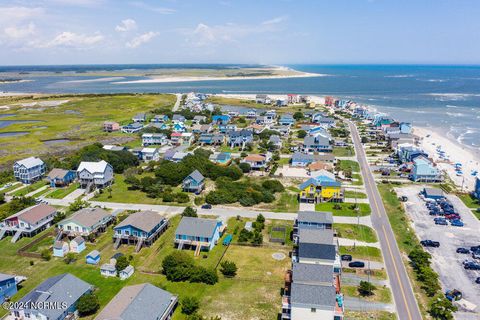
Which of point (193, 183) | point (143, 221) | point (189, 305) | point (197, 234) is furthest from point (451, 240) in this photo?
point (143, 221)

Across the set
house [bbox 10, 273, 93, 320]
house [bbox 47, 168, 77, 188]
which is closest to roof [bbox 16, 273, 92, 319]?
house [bbox 10, 273, 93, 320]

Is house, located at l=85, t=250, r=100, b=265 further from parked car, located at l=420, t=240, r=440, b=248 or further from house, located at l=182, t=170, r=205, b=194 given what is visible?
parked car, located at l=420, t=240, r=440, b=248

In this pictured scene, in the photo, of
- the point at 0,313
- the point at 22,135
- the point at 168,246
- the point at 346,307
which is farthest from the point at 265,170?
the point at 22,135

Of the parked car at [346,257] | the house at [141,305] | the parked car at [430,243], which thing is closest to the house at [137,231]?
the house at [141,305]

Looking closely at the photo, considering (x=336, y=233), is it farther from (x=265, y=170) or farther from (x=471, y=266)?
(x=265, y=170)

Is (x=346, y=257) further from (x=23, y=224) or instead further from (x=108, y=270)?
(x=23, y=224)
